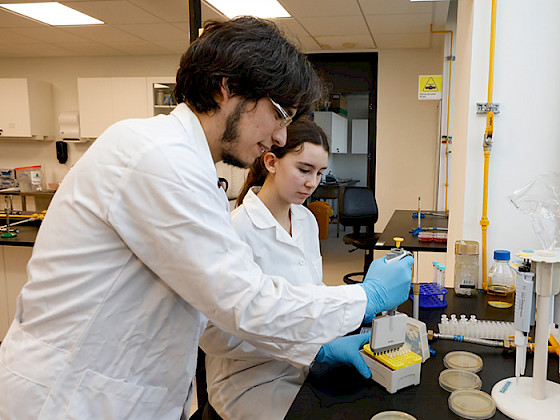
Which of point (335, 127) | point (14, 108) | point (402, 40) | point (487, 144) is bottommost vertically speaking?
point (487, 144)

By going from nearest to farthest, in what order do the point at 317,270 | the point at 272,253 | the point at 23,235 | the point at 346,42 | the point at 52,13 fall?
1. the point at 272,253
2. the point at 317,270
3. the point at 23,235
4. the point at 52,13
5. the point at 346,42

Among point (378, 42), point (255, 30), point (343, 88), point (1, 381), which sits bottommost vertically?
point (1, 381)

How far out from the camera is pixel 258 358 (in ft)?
3.97

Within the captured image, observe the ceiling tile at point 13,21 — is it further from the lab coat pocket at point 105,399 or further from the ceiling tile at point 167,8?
the lab coat pocket at point 105,399

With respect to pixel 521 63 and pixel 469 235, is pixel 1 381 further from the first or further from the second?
pixel 521 63

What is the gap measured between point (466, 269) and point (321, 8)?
2982mm

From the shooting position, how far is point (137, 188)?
0.84 m

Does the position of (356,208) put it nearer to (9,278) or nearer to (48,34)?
(9,278)

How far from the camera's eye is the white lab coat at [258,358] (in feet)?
3.76

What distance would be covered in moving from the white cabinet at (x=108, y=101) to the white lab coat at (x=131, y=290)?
4593 mm

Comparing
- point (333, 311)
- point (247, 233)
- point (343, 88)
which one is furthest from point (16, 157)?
point (333, 311)

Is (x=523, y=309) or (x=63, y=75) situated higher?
(x=63, y=75)

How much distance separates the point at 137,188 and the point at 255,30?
45cm

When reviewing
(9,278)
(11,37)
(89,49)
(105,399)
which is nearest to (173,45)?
(89,49)
